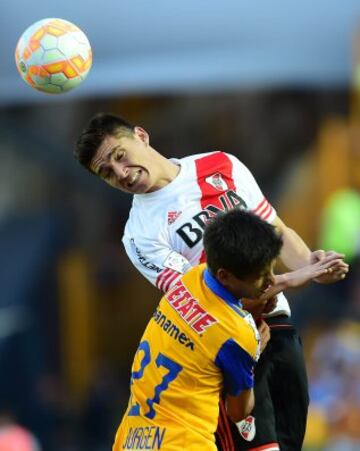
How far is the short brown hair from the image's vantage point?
6.72 meters

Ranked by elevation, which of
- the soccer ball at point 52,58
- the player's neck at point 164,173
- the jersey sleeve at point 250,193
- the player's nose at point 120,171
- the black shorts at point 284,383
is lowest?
the black shorts at point 284,383

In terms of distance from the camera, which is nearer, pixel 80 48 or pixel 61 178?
pixel 80 48

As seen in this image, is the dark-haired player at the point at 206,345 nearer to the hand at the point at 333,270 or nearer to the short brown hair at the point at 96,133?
the hand at the point at 333,270

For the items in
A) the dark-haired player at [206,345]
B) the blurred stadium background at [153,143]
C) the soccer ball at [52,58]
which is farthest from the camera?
the blurred stadium background at [153,143]

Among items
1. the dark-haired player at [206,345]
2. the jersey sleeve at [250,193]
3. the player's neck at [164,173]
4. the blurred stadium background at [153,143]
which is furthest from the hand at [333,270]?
the blurred stadium background at [153,143]

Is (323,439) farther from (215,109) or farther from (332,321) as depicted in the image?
(215,109)

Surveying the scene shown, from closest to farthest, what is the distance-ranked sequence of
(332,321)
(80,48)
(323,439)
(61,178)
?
(80,48)
(323,439)
(332,321)
(61,178)

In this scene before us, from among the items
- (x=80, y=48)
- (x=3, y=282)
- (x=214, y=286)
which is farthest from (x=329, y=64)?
(x=214, y=286)

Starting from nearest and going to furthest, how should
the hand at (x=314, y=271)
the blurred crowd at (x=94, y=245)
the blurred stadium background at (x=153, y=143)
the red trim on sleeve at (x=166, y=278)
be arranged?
the hand at (x=314, y=271) < the red trim on sleeve at (x=166, y=278) < the blurred stadium background at (x=153, y=143) < the blurred crowd at (x=94, y=245)

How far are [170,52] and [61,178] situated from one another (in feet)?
7.89

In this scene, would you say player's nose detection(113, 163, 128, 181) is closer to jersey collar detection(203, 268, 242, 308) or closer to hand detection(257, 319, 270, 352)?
jersey collar detection(203, 268, 242, 308)

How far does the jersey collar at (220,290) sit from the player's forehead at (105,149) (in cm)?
93

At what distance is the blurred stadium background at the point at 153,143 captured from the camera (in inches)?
575

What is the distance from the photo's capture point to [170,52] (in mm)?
15188
